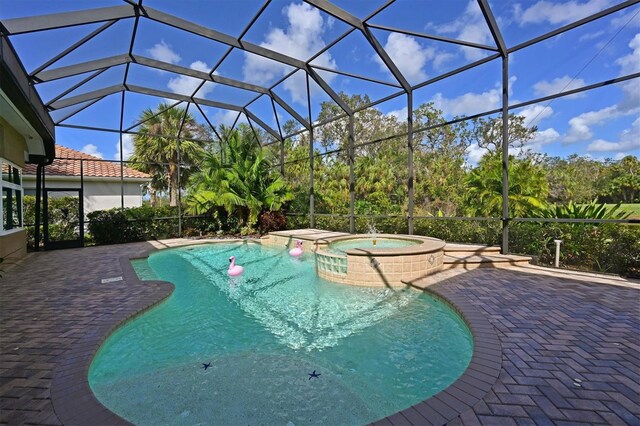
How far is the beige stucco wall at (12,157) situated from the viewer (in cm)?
783

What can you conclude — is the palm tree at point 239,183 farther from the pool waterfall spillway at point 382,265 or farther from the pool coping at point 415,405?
the pool coping at point 415,405

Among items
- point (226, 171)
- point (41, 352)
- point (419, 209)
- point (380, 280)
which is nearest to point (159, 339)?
point (41, 352)

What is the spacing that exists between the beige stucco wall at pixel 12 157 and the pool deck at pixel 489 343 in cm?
228

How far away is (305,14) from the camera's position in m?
8.31

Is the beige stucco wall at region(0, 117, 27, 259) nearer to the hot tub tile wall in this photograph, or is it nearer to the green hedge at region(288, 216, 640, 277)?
the hot tub tile wall

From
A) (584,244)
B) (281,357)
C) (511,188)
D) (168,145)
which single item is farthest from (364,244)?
(168,145)

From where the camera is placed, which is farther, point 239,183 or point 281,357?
point 239,183

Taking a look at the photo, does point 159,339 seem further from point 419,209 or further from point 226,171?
point 419,209

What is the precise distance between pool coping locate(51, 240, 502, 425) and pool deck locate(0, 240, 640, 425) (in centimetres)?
1

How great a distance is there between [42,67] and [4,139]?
77.7 inches

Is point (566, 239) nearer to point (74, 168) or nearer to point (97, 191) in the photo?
point (97, 191)

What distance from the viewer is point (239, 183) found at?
13992mm

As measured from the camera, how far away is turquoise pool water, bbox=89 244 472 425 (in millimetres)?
2797

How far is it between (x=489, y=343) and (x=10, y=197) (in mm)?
12119
